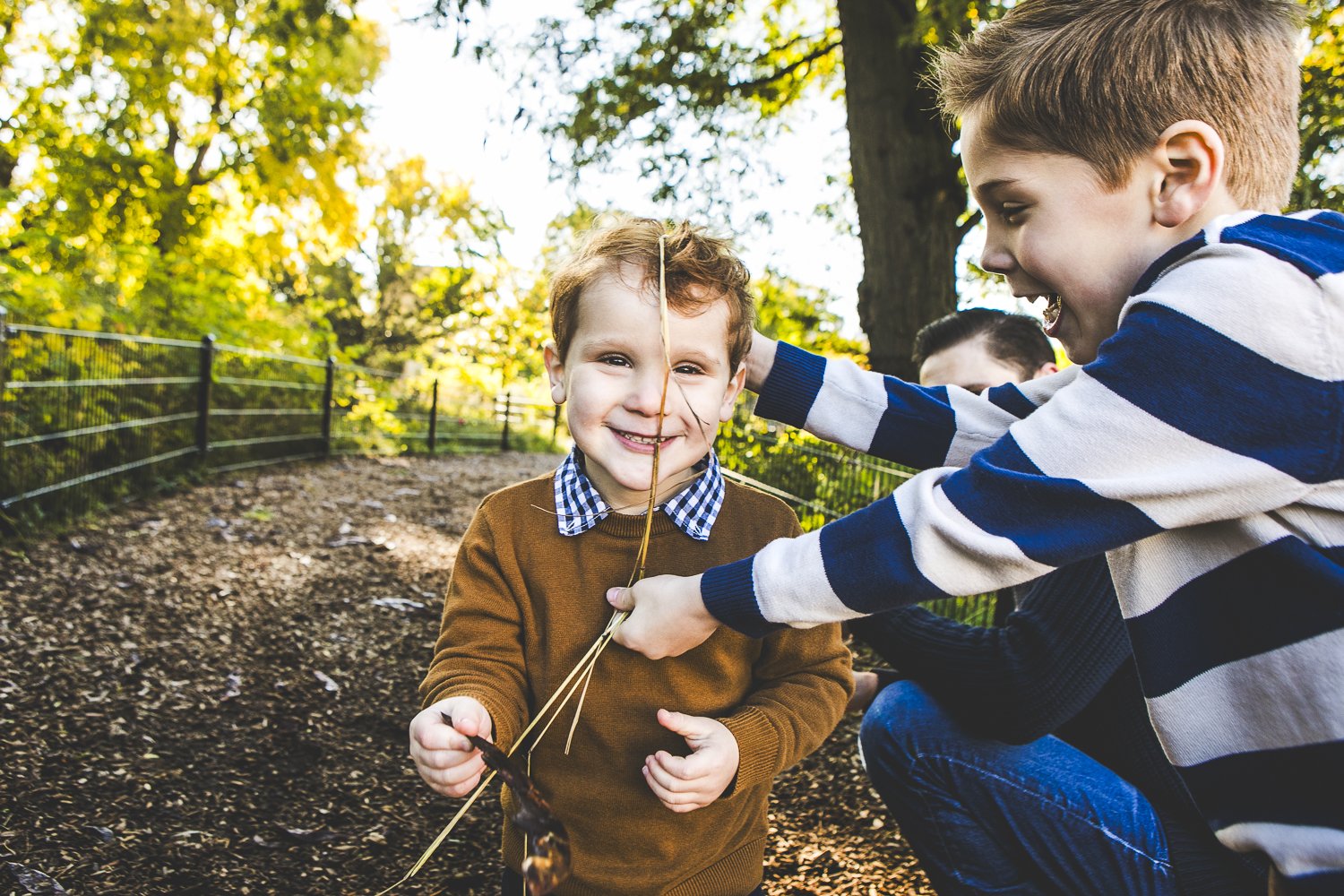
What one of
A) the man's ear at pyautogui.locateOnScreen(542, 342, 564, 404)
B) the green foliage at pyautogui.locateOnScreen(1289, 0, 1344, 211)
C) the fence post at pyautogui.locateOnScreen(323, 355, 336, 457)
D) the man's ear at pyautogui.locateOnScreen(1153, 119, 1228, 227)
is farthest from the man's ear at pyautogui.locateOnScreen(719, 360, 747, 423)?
the fence post at pyautogui.locateOnScreen(323, 355, 336, 457)

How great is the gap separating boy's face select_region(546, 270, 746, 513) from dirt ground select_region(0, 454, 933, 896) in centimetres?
135

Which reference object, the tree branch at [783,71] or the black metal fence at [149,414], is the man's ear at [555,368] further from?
the tree branch at [783,71]

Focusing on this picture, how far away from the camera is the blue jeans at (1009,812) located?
1.48 meters

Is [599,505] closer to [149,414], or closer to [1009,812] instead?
[1009,812]

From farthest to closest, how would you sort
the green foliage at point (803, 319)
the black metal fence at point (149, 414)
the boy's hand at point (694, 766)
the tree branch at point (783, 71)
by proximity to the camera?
the green foliage at point (803, 319) → the tree branch at point (783, 71) → the black metal fence at point (149, 414) → the boy's hand at point (694, 766)

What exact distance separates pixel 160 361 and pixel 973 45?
6586mm

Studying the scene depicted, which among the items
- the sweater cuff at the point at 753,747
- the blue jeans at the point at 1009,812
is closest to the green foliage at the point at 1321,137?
the blue jeans at the point at 1009,812

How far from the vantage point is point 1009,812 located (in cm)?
162

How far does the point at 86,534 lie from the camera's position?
4766 mm

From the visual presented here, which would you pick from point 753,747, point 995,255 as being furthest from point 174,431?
point 995,255

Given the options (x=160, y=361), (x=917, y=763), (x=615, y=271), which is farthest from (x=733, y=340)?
(x=160, y=361)

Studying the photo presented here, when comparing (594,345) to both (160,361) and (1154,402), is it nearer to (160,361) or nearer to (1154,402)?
(1154,402)

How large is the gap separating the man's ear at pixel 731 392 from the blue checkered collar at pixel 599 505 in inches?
4.5

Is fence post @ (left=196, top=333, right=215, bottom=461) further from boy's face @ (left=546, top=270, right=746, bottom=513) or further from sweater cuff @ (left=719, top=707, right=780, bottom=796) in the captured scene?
sweater cuff @ (left=719, top=707, right=780, bottom=796)
